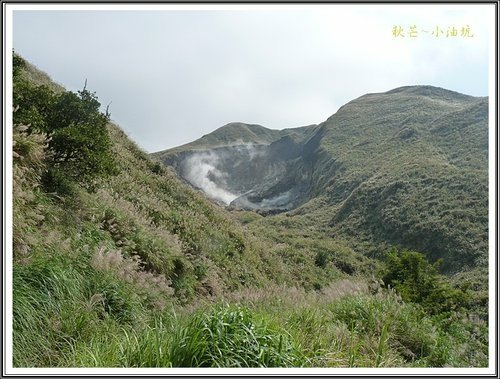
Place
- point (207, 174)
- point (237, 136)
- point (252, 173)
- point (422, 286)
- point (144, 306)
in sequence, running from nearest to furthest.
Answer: point (144, 306), point (422, 286), point (207, 174), point (252, 173), point (237, 136)

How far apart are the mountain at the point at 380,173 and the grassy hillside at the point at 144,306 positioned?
958 inches

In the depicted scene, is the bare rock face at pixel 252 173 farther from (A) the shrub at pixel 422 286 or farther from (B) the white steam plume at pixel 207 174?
(A) the shrub at pixel 422 286

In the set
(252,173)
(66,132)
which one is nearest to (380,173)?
(66,132)

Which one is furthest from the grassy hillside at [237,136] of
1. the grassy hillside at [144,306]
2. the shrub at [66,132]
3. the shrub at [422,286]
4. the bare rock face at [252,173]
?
the grassy hillside at [144,306]

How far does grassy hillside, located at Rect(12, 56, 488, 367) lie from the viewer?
3.78m

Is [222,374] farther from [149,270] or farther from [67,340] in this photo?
[149,270]

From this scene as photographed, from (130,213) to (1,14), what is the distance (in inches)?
227

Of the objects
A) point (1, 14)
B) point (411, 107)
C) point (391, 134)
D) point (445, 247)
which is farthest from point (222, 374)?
point (411, 107)

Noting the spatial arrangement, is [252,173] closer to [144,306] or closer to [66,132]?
[66,132]

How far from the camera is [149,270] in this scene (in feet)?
26.7

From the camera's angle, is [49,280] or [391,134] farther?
[391,134]

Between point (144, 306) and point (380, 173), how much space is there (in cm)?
5464

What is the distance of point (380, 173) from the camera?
56.8 meters

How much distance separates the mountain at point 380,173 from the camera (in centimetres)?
3659
